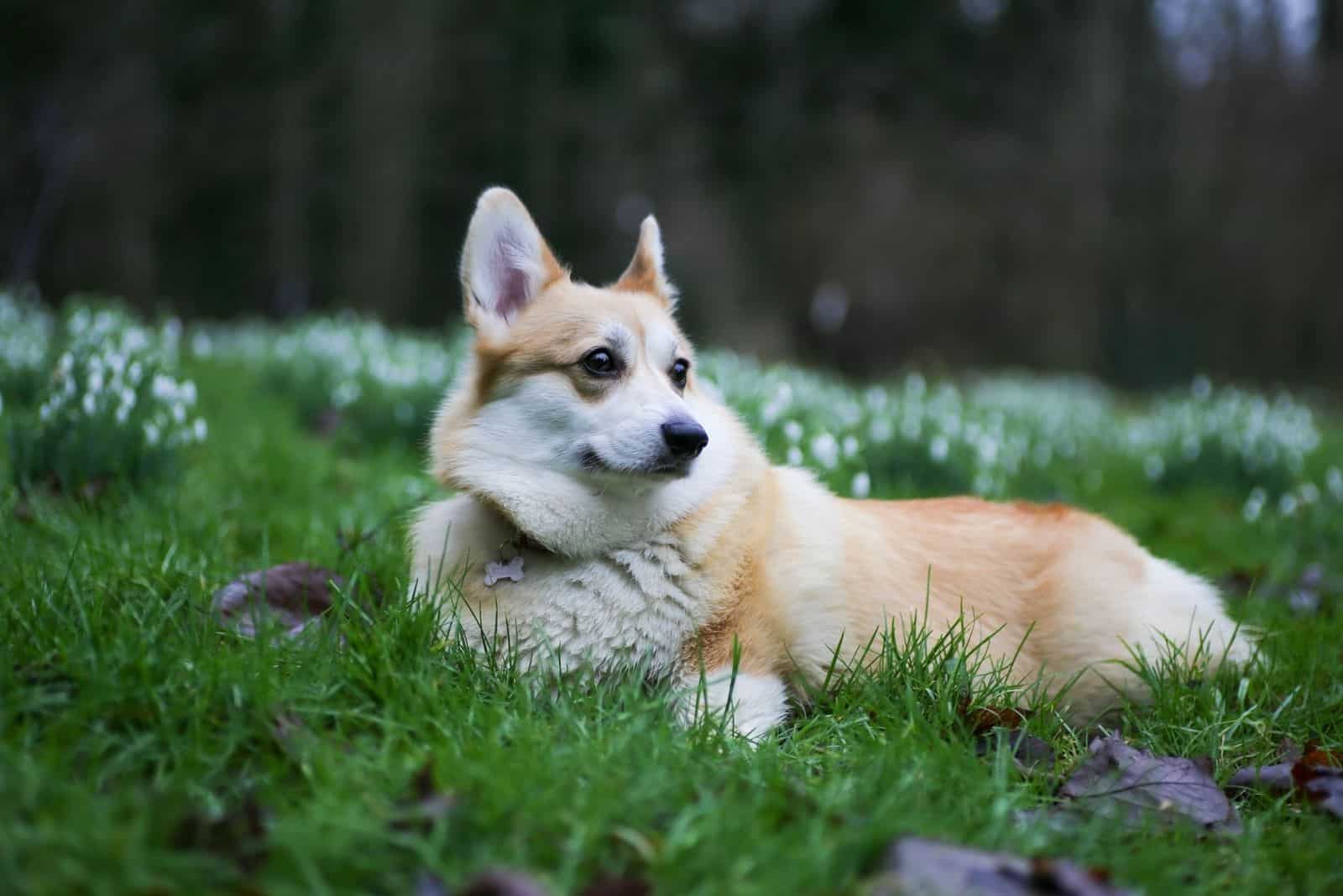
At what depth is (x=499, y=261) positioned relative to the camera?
2.90 metres

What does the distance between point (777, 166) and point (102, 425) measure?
39.6ft

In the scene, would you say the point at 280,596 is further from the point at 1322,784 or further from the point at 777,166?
the point at 777,166

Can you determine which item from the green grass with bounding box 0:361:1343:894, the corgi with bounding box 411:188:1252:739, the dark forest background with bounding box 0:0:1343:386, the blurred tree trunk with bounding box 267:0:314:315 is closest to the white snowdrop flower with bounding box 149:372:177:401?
the green grass with bounding box 0:361:1343:894

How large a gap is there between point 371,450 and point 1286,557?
4441 millimetres

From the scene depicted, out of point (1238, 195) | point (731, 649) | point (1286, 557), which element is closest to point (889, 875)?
point (731, 649)

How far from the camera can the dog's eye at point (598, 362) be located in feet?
8.69

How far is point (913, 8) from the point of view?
558 inches

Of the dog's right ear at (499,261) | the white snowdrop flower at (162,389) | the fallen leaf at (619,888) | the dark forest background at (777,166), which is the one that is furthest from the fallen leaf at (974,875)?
the dark forest background at (777,166)

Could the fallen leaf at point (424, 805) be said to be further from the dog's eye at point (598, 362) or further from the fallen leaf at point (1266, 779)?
the fallen leaf at point (1266, 779)

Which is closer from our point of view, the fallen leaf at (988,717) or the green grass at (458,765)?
the green grass at (458,765)

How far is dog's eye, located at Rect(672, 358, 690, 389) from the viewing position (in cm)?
283

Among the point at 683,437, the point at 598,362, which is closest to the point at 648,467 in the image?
the point at 683,437

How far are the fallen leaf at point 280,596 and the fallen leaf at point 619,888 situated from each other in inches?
44.7

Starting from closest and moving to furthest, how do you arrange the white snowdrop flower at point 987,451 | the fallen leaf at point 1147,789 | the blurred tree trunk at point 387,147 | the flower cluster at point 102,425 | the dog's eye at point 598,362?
1. the fallen leaf at point 1147,789
2. the dog's eye at point 598,362
3. the flower cluster at point 102,425
4. the white snowdrop flower at point 987,451
5. the blurred tree trunk at point 387,147
